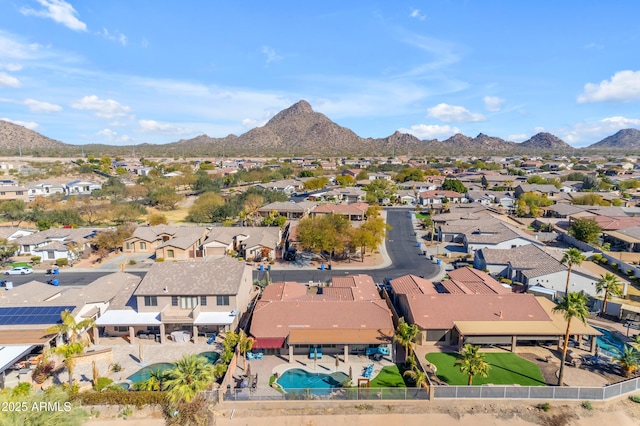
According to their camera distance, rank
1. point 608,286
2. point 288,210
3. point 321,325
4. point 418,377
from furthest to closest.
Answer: point 288,210
point 608,286
point 321,325
point 418,377

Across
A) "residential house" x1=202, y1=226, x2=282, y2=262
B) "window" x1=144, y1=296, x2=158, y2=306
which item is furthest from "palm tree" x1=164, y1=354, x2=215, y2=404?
"residential house" x1=202, y1=226, x2=282, y2=262

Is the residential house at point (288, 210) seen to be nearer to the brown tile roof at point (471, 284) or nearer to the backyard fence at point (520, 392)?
the brown tile roof at point (471, 284)

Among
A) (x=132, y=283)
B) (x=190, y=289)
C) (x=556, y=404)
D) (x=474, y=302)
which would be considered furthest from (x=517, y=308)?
(x=132, y=283)

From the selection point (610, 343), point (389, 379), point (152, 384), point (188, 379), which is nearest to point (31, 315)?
point (152, 384)

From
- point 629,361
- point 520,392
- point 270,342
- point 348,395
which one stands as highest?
point 270,342

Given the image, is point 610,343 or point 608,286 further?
point 608,286

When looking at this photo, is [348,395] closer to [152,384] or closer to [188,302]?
[152,384]

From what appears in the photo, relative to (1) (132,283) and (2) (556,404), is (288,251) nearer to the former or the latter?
(1) (132,283)
